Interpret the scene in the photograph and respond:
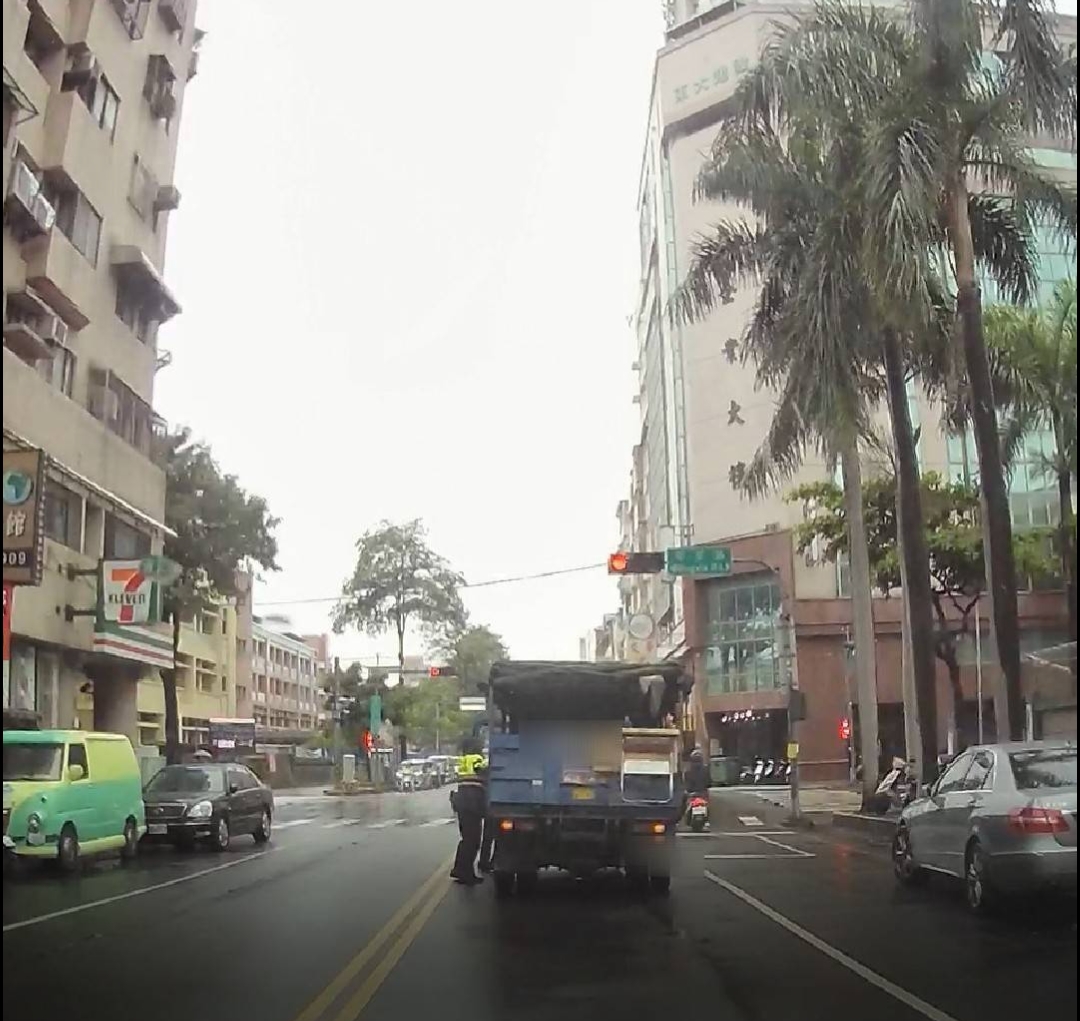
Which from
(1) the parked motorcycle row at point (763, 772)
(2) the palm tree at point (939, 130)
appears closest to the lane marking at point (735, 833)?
(2) the palm tree at point (939, 130)

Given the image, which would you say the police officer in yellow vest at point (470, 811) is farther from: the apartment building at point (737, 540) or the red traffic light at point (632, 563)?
the apartment building at point (737, 540)

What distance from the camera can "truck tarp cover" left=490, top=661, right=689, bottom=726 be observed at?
15.7m

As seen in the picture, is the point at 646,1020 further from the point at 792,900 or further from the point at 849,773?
the point at 849,773

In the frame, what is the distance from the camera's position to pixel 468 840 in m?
16.0

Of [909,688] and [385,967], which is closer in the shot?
[385,967]

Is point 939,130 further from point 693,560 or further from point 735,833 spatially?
point 735,833

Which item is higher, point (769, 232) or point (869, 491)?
point (769, 232)

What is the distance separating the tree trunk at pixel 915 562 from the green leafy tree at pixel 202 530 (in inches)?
513

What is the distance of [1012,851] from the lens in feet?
37.0

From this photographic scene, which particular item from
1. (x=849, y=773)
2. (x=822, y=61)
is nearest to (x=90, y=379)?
(x=822, y=61)

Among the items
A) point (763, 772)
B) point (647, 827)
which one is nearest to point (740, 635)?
point (763, 772)

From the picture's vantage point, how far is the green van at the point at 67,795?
Result: 17.2 metres

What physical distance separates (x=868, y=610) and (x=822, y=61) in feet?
42.0

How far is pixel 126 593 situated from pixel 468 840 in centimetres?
933
